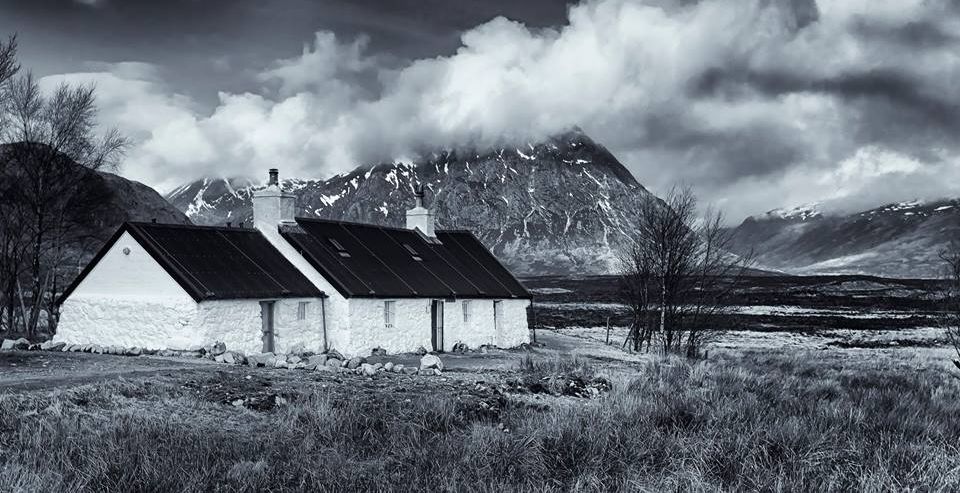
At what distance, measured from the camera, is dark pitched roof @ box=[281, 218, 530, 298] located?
35.0 meters

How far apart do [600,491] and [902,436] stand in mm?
6129

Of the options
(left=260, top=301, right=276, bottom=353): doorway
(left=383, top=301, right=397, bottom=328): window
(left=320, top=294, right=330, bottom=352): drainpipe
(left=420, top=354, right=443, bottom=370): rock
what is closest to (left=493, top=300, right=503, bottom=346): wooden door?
(left=383, top=301, right=397, bottom=328): window

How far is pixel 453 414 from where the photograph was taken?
15.6m

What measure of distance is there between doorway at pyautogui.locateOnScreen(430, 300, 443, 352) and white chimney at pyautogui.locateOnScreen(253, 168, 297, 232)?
22.3 ft

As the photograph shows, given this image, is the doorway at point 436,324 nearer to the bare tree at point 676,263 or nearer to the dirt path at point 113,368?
the dirt path at point 113,368

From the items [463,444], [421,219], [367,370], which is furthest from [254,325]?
[463,444]

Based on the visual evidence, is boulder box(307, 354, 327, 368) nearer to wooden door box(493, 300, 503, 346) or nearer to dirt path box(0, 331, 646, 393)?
dirt path box(0, 331, 646, 393)

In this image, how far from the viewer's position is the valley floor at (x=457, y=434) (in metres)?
10.9

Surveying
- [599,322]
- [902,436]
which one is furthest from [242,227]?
[599,322]

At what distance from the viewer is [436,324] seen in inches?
1497

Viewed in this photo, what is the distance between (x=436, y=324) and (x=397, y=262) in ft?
10.6

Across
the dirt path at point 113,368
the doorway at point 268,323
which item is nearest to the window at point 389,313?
the dirt path at point 113,368

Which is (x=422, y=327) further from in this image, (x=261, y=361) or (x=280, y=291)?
(x=261, y=361)

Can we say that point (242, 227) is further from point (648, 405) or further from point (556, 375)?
point (648, 405)
